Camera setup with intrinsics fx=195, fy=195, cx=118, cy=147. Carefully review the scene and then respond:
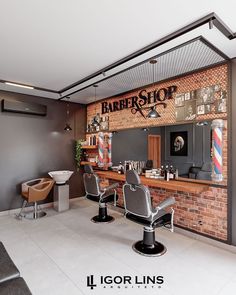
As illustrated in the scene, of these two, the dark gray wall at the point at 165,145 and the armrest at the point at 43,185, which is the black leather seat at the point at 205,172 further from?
the armrest at the point at 43,185

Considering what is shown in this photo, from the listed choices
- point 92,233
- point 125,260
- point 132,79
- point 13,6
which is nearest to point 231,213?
point 125,260

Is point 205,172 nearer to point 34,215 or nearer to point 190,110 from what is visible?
point 190,110

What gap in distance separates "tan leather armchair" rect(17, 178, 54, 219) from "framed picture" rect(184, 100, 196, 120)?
3228 millimetres

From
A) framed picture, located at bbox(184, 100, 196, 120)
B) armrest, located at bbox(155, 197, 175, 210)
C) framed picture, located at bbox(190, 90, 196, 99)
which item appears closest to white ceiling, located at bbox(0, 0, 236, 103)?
framed picture, located at bbox(190, 90, 196, 99)

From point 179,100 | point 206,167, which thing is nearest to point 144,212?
point 206,167

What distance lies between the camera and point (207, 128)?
328cm

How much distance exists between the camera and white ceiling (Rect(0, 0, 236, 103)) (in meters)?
1.86

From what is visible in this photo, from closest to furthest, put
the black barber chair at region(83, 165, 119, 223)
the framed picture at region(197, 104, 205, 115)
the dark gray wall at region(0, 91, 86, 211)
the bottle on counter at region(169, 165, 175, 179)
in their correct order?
the framed picture at region(197, 104, 205, 115), the bottle on counter at region(169, 165, 175, 179), the black barber chair at region(83, 165, 119, 223), the dark gray wall at region(0, 91, 86, 211)

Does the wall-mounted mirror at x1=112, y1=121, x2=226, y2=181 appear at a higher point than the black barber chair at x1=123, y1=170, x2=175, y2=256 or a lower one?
higher

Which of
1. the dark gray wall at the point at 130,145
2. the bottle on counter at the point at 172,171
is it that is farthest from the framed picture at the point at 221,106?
the bottle on counter at the point at 172,171

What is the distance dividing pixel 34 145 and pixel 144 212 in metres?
3.46

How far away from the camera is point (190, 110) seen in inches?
134

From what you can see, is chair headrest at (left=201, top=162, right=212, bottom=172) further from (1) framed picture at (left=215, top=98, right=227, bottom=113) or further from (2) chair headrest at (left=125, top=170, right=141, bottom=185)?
(2) chair headrest at (left=125, top=170, right=141, bottom=185)

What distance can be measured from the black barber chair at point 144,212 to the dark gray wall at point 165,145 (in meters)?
1.03
